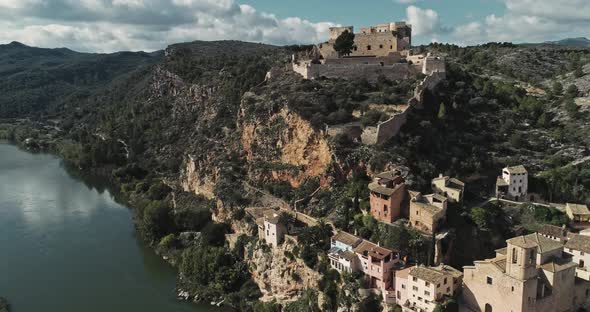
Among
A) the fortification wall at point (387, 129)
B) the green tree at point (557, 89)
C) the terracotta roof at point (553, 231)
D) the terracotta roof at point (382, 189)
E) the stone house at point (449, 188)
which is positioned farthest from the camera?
the green tree at point (557, 89)

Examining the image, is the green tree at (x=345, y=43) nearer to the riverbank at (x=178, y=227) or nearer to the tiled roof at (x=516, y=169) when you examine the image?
the riverbank at (x=178, y=227)

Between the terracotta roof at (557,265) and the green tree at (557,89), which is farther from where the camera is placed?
the green tree at (557,89)

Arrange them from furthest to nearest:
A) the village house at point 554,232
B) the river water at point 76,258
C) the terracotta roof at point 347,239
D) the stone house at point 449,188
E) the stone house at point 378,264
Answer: the river water at point 76,258 < the stone house at point 449,188 < the terracotta roof at point 347,239 < the village house at point 554,232 < the stone house at point 378,264

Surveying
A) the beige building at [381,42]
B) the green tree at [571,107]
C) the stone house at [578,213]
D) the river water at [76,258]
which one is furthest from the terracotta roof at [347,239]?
the green tree at [571,107]

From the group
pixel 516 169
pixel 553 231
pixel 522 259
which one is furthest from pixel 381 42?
pixel 522 259

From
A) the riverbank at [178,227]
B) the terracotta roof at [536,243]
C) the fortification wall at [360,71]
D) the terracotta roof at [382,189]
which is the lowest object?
the riverbank at [178,227]

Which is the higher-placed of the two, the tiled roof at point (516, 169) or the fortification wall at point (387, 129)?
the fortification wall at point (387, 129)

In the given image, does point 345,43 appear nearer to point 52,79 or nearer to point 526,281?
point 526,281

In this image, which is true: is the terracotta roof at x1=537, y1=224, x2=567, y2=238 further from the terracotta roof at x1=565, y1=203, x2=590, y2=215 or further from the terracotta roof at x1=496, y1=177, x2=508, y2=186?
the terracotta roof at x1=496, y1=177, x2=508, y2=186
